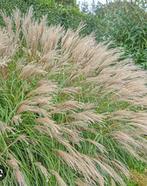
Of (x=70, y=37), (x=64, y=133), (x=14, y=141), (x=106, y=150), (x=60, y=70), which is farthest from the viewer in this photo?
(x=70, y=37)

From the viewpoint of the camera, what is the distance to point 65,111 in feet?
11.8

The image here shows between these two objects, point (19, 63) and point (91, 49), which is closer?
point (19, 63)

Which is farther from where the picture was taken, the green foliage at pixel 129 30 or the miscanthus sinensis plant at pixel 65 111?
the green foliage at pixel 129 30

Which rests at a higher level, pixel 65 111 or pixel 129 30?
pixel 129 30

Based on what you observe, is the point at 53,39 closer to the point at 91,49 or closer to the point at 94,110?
the point at 91,49

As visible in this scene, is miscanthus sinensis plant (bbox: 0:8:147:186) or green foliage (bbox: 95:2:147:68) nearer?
miscanthus sinensis plant (bbox: 0:8:147:186)

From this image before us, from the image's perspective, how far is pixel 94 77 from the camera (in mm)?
A: 4164

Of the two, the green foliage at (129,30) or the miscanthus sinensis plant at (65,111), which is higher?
the green foliage at (129,30)

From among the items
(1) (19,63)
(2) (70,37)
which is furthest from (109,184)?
(2) (70,37)

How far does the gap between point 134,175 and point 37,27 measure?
63.5 inches

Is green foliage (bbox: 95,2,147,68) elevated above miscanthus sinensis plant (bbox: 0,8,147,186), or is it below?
above

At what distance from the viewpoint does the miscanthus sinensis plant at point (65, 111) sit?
3.27 metres

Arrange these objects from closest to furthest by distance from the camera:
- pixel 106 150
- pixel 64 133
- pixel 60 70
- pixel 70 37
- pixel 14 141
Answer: pixel 14 141, pixel 64 133, pixel 106 150, pixel 60 70, pixel 70 37

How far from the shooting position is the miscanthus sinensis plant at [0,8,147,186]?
3270mm
